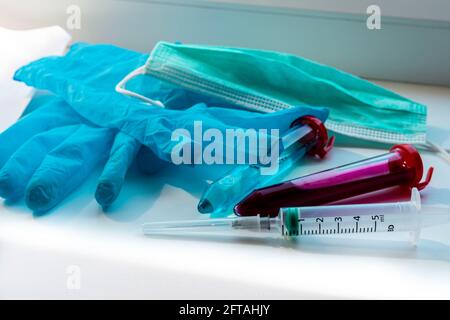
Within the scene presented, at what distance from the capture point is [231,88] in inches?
39.7

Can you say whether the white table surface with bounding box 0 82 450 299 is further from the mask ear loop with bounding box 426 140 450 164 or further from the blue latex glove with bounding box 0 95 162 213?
the mask ear loop with bounding box 426 140 450 164

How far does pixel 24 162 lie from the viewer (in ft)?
2.74

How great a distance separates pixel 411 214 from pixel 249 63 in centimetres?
40

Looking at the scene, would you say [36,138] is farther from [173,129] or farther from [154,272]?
[154,272]

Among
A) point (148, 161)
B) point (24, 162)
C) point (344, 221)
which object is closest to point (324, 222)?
point (344, 221)

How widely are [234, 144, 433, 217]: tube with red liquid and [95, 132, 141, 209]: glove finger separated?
0.15 meters

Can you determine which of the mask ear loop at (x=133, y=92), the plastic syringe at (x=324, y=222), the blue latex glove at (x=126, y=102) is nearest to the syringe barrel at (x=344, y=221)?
the plastic syringe at (x=324, y=222)

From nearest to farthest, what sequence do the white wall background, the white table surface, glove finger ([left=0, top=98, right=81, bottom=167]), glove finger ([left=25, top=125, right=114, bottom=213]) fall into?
the white table surface, glove finger ([left=25, top=125, right=114, bottom=213]), glove finger ([left=0, top=98, right=81, bottom=167]), the white wall background

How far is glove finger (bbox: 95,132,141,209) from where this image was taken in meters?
0.80

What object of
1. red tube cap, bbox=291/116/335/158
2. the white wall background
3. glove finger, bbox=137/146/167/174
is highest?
the white wall background

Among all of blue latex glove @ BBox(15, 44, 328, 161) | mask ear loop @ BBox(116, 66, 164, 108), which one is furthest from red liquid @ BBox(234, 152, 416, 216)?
mask ear loop @ BBox(116, 66, 164, 108)

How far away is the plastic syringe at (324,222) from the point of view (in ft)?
2.49

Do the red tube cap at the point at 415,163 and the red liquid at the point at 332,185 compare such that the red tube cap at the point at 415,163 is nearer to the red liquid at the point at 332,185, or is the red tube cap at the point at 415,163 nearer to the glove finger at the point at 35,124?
the red liquid at the point at 332,185
